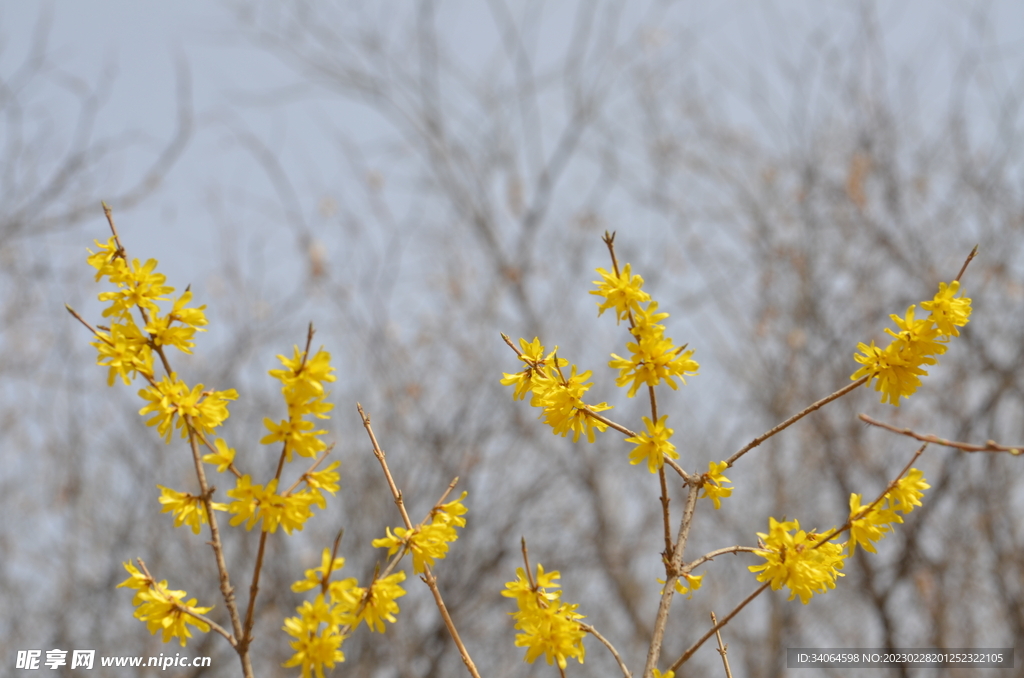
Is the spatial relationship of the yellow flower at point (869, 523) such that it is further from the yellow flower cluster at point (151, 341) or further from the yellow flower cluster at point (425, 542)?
the yellow flower cluster at point (151, 341)

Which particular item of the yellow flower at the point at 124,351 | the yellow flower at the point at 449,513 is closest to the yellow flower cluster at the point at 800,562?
the yellow flower at the point at 449,513

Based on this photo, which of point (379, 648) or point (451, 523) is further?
point (379, 648)

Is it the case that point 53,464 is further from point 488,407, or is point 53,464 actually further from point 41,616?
point 488,407

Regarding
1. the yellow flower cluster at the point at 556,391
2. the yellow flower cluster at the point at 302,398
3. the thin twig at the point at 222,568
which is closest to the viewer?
the yellow flower cluster at the point at 302,398

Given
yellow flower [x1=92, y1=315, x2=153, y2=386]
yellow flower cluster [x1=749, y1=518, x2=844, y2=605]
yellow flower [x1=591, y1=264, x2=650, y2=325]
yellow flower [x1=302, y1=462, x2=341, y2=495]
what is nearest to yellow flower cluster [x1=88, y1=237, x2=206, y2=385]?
yellow flower [x1=92, y1=315, x2=153, y2=386]

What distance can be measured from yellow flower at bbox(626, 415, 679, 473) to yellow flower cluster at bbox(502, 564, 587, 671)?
33 cm

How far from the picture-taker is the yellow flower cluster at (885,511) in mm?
1673

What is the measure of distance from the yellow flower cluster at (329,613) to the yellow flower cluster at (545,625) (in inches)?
10.9

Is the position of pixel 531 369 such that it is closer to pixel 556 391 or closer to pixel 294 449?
pixel 556 391

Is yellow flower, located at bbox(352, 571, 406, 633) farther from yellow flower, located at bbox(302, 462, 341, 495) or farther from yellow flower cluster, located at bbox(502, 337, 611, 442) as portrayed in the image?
yellow flower cluster, located at bbox(502, 337, 611, 442)

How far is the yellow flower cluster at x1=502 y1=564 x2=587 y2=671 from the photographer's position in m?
1.63

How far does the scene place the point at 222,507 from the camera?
1.50 metres

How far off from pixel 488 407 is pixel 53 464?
4193 millimetres

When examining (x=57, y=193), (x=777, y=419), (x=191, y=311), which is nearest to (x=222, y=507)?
(x=191, y=311)
